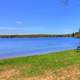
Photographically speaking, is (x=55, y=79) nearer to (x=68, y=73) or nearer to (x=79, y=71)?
(x=68, y=73)

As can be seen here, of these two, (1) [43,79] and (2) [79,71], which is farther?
(2) [79,71]

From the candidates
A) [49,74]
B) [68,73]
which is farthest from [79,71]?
[49,74]

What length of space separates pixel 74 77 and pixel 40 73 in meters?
1.84

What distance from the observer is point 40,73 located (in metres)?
10.9

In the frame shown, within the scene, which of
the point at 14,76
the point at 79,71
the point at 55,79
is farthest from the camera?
the point at 79,71

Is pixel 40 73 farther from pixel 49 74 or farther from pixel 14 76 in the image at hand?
pixel 14 76

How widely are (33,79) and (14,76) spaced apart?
1130 millimetres

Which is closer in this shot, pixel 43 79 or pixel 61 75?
pixel 43 79

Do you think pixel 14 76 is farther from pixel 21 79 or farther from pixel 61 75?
pixel 61 75

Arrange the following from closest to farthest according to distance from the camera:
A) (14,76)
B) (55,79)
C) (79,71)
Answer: (55,79)
(14,76)
(79,71)

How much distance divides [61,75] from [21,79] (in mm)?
2026

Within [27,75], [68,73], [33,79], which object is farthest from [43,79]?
[68,73]

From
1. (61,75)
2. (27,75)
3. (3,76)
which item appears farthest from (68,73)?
(3,76)

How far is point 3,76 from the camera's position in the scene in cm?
1052
